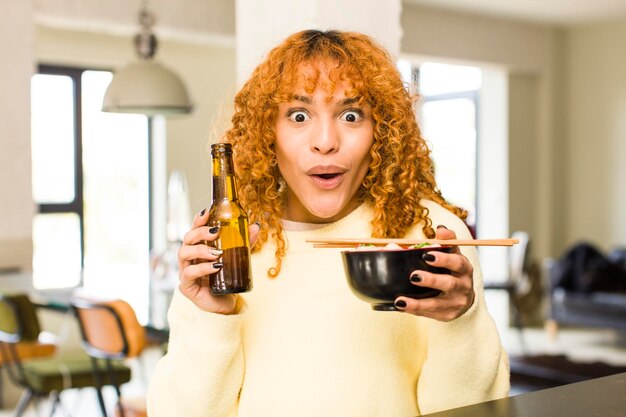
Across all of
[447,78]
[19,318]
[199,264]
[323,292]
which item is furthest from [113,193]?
[199,264]

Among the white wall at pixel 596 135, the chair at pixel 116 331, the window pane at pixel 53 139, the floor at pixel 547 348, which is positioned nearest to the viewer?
the chair at pixel 116 331

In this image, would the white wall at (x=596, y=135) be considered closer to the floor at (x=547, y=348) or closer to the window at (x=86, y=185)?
the floor at (x=547, y=348)

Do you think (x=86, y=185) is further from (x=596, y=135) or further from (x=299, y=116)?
(x=299, y=116)

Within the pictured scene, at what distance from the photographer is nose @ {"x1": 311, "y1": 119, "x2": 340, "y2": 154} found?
1.18m

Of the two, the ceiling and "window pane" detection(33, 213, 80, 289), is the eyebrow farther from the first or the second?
"window pane" detection(33, 213, 80, 289)

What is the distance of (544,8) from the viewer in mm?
7090

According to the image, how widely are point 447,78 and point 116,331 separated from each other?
572cm

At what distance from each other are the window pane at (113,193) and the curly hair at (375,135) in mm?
6057

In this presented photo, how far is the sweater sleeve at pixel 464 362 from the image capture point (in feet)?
3.79

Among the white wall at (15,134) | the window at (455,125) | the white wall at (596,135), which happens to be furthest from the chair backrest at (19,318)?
the white wall at (596,135)

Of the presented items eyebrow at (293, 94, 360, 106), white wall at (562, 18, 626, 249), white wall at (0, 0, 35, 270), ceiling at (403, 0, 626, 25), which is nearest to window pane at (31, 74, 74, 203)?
white wall at (0, 0, 35, 270)

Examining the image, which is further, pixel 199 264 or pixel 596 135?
pixel 596 135

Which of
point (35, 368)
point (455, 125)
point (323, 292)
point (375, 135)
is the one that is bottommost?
point (35, 368)

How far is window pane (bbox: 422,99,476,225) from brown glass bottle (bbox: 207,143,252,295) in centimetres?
712
